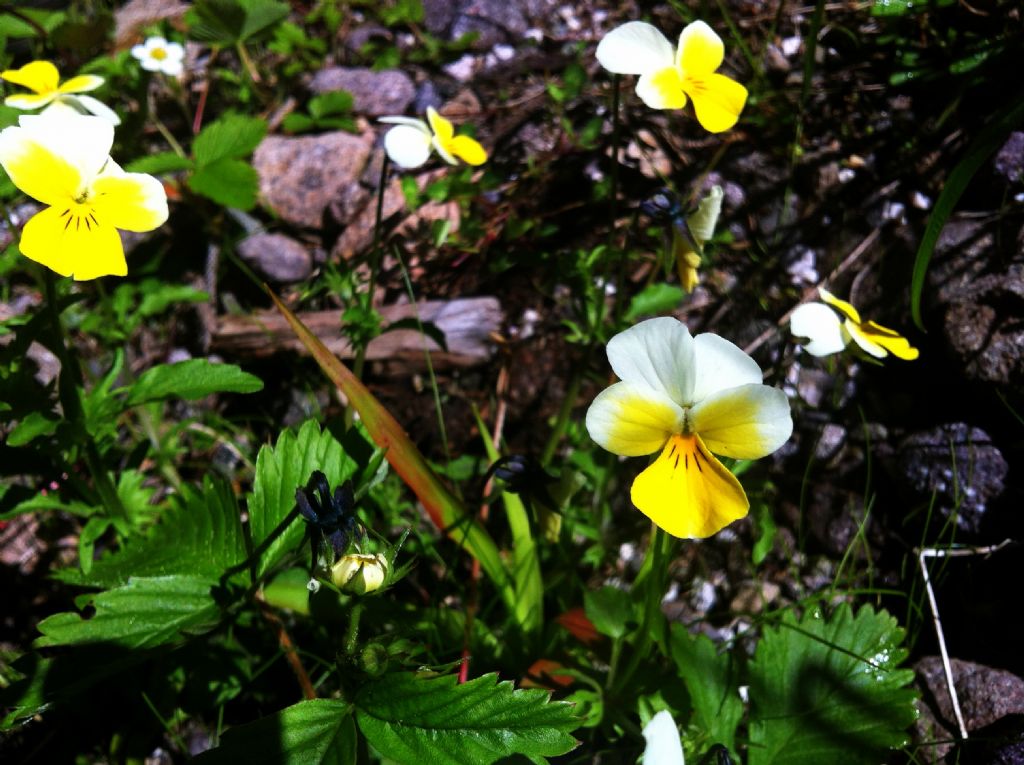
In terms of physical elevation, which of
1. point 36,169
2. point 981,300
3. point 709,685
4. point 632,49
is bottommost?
point 709,685

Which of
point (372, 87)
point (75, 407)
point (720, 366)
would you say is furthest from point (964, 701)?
→ point (372, 87)

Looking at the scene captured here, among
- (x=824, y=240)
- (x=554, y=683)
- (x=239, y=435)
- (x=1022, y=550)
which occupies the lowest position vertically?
(x=239, y=435)

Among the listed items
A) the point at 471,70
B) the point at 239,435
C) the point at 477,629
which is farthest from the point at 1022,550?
the point at 471,70

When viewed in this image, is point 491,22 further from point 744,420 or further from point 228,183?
point 744,420

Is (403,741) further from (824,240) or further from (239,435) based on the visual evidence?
(824,240)

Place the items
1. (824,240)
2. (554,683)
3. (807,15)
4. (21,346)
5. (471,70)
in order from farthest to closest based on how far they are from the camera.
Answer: (471,70), (807,15), (824,240), (554,683), (21,346)

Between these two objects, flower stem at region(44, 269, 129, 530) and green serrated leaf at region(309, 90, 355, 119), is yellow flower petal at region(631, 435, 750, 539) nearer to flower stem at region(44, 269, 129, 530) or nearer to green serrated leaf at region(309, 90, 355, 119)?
flower stem at region(44, 269, 129, 530)

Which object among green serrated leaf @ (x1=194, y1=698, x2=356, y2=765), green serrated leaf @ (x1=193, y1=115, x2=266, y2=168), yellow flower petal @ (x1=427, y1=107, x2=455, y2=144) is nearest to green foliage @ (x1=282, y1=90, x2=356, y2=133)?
green serrated leaf @ (x1=193, y1=115, x2=266, y2=168)

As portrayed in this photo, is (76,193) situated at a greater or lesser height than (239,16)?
greater
